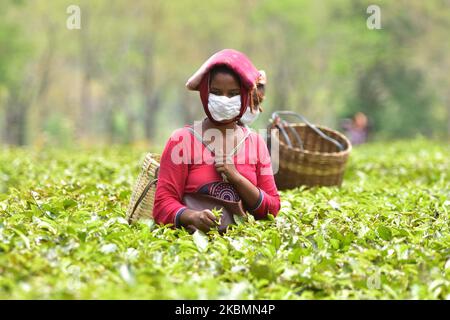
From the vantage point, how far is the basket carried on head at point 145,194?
17.2 feet

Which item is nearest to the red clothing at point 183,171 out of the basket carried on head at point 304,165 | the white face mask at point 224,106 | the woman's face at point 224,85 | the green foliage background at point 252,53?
the white face mask at point 224,106

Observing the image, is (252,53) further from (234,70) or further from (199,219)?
(199,219)

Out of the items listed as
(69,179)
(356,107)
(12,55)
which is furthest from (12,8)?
(69,179)

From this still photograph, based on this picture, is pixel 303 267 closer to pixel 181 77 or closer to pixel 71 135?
pixel 71 135

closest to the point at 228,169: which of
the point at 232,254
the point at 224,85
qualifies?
the point at 224,85

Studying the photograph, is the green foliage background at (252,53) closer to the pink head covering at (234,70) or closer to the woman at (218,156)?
the woman at (218,156)

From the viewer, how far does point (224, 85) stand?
4746 millimetres

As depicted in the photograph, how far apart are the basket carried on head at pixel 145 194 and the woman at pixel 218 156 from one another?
268 millimetres

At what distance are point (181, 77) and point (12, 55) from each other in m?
13.5

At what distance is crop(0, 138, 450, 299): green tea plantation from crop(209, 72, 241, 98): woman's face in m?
0.84

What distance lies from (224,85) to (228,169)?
0.51 metres

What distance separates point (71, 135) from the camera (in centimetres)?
3041

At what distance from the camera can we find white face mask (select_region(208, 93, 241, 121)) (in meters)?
4.75
